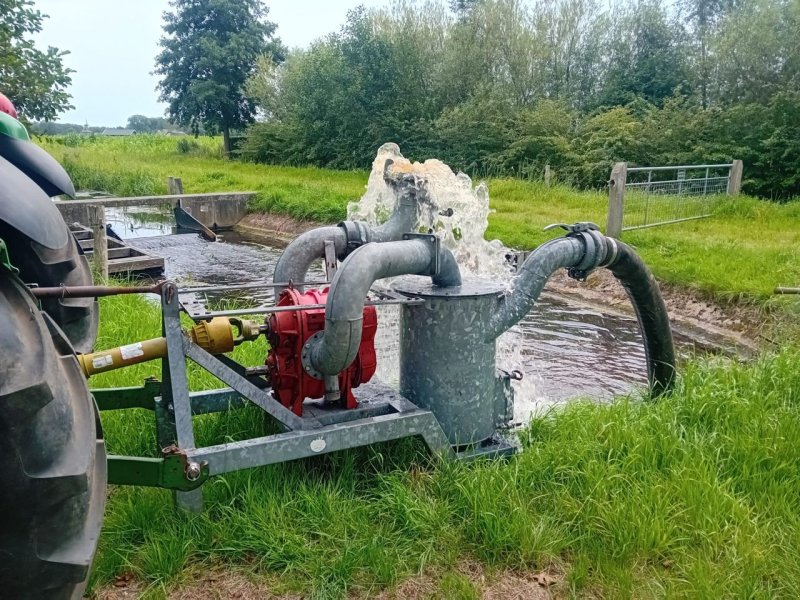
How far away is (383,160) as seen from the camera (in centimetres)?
384

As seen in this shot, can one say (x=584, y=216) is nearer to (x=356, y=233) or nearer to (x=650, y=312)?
(x=650, y=312)

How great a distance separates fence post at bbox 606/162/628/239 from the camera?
9883 mm

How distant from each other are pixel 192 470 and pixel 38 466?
2.60ft

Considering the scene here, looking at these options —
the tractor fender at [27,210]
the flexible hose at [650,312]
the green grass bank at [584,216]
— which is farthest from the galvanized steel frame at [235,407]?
the green grass bank at [584,216]

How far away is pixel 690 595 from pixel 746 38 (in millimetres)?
19176

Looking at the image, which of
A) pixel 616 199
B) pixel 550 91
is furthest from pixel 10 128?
pixel 550 91

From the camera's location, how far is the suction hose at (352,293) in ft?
8.58

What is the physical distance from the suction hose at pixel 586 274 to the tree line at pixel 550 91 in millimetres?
13154

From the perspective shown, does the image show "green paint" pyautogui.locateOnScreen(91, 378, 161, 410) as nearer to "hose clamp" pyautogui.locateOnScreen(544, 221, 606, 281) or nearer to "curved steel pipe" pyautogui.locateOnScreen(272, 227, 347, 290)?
"curved steel pipe" pyautogui.locateOnScreen(272, 227, 347, 290)

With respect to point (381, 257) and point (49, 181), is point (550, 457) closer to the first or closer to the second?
point (381, 257)

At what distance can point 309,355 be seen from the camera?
2.86 m

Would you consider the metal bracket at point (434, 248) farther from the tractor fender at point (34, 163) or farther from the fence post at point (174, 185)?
Answer: the fence post at point (174, 185)

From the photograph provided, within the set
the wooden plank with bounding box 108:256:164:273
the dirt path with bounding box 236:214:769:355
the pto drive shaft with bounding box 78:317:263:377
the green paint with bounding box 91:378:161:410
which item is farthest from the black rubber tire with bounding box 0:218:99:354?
the dirt path with bounding box 236:214:769:355

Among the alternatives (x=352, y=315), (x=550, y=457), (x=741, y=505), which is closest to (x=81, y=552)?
(x=352, y=315)
